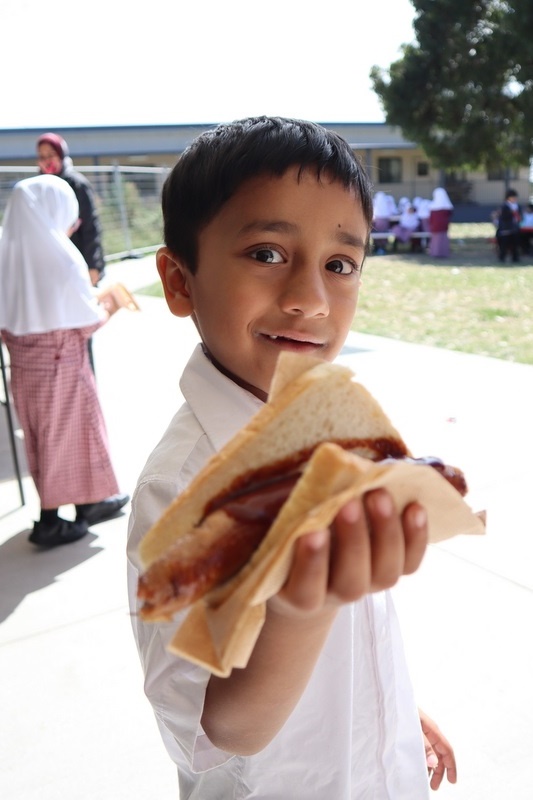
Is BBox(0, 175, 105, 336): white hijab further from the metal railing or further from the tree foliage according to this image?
the tree foliage

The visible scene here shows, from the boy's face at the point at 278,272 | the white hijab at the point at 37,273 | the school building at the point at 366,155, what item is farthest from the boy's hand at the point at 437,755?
the school building at the point at 366,155

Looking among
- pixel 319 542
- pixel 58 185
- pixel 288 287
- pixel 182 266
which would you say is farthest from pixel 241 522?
pixel 58 185

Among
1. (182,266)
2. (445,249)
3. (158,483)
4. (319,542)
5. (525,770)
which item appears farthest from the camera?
(445,249)

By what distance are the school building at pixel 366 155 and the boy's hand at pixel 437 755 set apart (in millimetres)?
27251

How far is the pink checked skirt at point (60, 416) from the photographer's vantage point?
394 cm

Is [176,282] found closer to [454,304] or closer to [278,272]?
[278,272]

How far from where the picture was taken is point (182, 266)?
1548mm

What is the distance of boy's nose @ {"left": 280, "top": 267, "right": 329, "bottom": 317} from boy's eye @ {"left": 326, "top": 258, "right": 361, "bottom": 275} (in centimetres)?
9

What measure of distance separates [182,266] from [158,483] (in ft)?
1.92

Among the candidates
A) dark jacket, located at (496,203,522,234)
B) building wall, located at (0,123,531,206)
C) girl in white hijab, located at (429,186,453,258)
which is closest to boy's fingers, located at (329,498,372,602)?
girl in white hijab, located at (429,186,453,258)

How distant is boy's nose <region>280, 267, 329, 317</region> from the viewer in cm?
125

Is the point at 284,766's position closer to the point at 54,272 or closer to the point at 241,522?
the point at 241,522

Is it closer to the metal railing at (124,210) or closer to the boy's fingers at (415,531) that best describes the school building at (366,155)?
the metal railing at (124,210)

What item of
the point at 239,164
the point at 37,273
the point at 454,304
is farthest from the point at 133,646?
the point at 454,304
